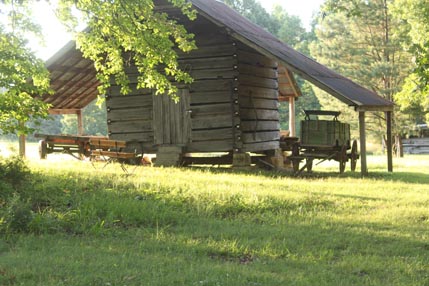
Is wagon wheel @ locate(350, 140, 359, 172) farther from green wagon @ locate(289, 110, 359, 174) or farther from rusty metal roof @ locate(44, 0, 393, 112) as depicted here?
rusty metal roof @ locate(44, 0, 393, 112)

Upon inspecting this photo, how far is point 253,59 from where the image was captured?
19.2 m

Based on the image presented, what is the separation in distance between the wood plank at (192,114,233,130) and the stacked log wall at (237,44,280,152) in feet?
1.65

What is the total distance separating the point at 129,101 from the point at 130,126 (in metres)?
0.92

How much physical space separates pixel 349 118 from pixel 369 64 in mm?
4517

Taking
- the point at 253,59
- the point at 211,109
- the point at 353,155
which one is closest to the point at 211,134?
the point at 211,109

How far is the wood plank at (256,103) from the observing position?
18.0m

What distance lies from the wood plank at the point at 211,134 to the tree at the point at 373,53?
59.7 feet

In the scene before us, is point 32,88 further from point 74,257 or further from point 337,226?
point 337,226

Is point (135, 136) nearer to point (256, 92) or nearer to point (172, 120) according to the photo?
point (172, 120)

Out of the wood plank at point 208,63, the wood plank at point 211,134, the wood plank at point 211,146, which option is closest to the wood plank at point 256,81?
the wood plank at point 208,63

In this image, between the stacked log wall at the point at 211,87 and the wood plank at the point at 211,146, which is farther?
the wood plank at the point at 211,146

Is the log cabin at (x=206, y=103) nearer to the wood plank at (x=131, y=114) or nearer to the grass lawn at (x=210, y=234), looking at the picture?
the wood plank at (x=131, y=114)

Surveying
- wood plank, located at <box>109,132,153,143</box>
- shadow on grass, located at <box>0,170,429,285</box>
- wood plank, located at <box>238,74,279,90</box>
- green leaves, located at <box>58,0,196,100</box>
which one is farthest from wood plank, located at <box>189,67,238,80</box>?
shadow on grass, located at <box>0,170,429,285</box>

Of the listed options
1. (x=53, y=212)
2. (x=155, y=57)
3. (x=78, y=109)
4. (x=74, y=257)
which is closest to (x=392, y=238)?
(x=74, y=257)
